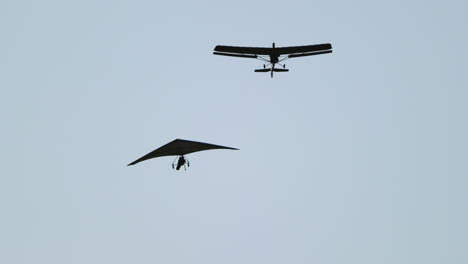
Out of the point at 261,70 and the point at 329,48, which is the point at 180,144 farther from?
the point at 329,48

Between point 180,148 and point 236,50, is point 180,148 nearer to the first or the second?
point 180,148

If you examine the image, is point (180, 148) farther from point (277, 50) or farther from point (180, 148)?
point (277, 50)

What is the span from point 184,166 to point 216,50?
646 inches

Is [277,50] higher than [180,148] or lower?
higher

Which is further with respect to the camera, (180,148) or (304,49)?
(304,49)

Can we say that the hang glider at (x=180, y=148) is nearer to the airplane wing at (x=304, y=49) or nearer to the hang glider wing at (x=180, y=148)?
the hang glider wing at (x=180, y=148)

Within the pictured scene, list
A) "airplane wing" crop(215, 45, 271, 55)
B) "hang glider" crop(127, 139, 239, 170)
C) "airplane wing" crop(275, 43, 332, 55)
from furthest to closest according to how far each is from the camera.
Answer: "airplane wing" crop(215, 45, 271, 55) → "airplane wing" crop(275, 43, 332, 55) → "hang glider" crop(127, 139, 239, 170)

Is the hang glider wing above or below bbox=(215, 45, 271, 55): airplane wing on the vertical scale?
below

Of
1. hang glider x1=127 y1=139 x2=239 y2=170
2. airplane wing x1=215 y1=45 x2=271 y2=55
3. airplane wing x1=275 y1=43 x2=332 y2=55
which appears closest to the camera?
hang glider x1=127 y1=139 x2=239 y2=170

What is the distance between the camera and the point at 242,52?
5012 cm

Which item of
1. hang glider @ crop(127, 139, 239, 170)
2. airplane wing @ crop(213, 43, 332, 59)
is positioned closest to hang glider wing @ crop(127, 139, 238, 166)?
hang glider @ crop(127, 139, 239, 170)

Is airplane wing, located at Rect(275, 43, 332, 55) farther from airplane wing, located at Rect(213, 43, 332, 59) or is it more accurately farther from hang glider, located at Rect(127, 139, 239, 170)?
hang glider, located at Rect(127, 139, 239, 170)

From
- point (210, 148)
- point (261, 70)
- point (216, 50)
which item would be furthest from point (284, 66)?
point (210, 148)

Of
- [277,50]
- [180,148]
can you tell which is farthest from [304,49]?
[180,148]
